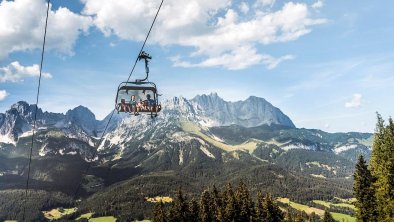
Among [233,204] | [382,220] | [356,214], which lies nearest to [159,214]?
[233,204]

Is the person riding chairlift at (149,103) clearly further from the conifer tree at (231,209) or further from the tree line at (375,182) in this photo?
the conifer tree at (231,209)

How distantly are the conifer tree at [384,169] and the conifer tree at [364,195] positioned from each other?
1.14 m

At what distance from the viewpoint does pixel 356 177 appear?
66812mm

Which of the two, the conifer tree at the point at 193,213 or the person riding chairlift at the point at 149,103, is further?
the conifer tree at the point at 193,213

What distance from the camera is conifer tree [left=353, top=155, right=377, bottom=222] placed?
65062mm

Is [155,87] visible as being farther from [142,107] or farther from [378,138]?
[378,138]

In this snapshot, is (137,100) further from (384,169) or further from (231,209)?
(231,209)

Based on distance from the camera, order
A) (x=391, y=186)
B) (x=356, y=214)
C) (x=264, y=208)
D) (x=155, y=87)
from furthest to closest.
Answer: (x=264, y=208) < (x=356, y=214) < (x=391, y=186) < (x=155, y=87)

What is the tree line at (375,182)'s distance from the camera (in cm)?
6003

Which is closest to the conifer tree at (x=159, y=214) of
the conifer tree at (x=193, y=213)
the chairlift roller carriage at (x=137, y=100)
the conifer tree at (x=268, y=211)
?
the conifer tree at (x=193, y=213)

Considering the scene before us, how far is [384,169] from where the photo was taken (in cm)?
5903

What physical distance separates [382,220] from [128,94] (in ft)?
145

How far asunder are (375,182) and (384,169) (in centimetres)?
491

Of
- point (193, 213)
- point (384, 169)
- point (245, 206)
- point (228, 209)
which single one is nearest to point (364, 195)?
point (384, 169)
